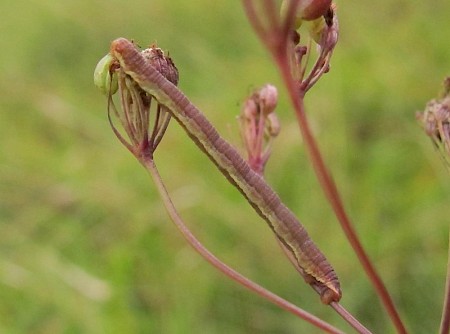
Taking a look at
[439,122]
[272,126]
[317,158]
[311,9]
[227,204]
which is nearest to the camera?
[317,158]

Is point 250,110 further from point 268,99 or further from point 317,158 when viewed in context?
point 317,158

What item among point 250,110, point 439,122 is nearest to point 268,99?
point 250,110

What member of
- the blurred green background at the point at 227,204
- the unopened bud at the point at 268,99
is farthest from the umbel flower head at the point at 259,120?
the blurred green background at the point at 227,204

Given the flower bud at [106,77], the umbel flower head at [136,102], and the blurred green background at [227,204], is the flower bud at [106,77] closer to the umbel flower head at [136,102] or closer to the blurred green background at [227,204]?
the umbel flower head at [136,102]

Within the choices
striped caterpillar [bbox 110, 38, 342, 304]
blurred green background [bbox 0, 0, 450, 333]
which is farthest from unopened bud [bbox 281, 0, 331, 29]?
blurred green background [bbox 0, 0, 450, 333]

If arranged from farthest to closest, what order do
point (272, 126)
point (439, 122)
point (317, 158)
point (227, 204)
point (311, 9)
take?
point (227, 204)
point (272, 126)
point (439, 122)
point (311, 9)
point (317, 158)

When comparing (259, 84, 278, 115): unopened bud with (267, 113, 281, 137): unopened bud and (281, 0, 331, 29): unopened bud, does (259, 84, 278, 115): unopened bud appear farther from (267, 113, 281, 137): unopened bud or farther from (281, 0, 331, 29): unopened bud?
(281, 0, 331, 29): unopened bud
